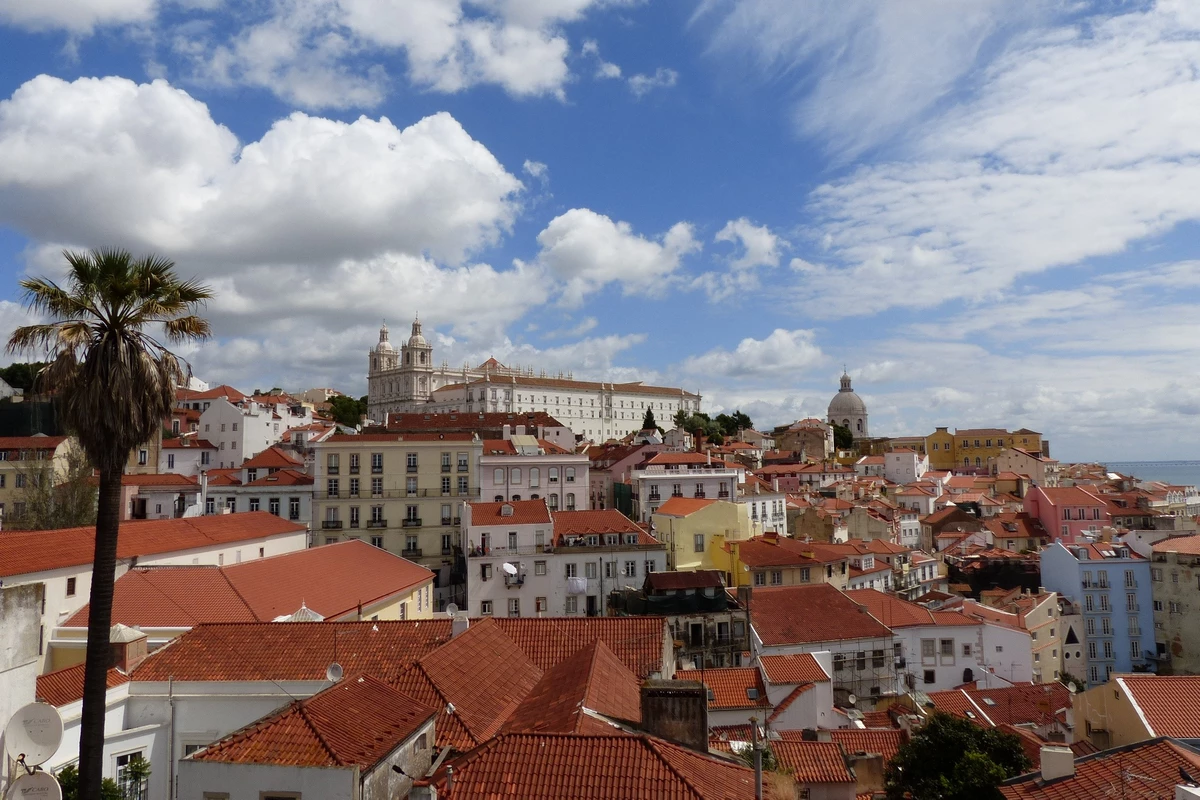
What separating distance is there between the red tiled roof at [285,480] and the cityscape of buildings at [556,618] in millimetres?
236

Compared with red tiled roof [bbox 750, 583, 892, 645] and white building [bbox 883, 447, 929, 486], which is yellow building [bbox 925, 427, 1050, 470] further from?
red tiled roof [bbox 750, 583, 892, 645]

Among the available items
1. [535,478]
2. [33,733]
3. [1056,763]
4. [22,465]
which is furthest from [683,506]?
[22,465]

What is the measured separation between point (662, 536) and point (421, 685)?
3394 centimetres

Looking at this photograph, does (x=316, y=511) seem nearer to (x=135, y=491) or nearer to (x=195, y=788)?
(x=135, y=491)

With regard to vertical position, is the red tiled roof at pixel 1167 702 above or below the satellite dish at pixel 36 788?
below

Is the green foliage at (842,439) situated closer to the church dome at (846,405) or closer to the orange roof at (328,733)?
the church dome at (846,405)

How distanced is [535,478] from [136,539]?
26.1 meters

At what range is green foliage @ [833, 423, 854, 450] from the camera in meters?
155

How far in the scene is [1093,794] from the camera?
10734 mm

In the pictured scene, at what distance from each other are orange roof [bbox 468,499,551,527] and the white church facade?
104656 millimetres

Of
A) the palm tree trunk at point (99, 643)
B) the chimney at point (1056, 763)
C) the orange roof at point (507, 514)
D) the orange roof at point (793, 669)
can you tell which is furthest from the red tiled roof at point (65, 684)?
the orange roof at point (507, 514)

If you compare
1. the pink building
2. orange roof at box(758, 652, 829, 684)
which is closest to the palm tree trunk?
orange roof at box(758, 652, 829, 684)

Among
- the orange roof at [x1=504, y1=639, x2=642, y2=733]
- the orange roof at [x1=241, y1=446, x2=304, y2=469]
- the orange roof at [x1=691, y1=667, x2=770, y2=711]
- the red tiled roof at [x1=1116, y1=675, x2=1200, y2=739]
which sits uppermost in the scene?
the orange roof at [x1=241, y1=446, x2=304, y2=469]

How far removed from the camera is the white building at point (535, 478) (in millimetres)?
48562
